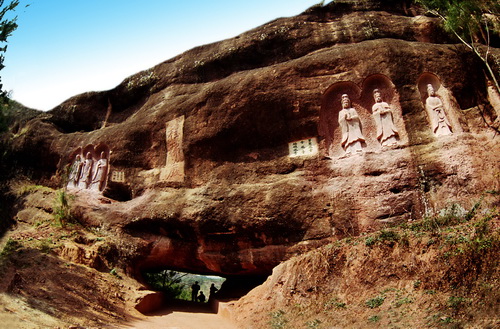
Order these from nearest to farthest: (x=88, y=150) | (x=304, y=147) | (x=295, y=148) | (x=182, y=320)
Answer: (x=182, y=320), (x=304, y=147), (x=295, y=148), (x=88, y=150)

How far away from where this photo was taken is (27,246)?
10289mm

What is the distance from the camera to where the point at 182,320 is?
10305 mm

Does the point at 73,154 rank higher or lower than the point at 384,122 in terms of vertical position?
higher

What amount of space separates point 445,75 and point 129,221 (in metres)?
10.4

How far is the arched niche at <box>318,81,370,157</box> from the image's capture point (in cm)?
1134

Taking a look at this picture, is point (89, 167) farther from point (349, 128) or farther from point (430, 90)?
point (430, 90)

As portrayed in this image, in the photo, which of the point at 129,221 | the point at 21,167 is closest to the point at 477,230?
the point at 129,221

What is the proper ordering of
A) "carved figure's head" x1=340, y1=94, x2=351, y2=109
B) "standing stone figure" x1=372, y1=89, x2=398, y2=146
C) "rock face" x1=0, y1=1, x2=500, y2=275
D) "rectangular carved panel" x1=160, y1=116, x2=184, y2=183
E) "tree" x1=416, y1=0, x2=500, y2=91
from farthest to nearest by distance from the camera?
"rectangular carved panel" x1=160, y1=116, x2=184, y2=183
"carved figure's head" x1=340, y1=94, x2=351, y2=109
"tree" x1=416, y1=0, x2=500, y2=91
"standing stone figure" x1=372, y1=89, x2=398, y2=146
"rock face" x1=0, y1=1, x2=500, y2=275

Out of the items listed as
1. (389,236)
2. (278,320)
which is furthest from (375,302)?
(278,320)

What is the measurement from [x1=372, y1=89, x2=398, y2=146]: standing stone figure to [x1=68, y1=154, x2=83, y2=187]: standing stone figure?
11.5 meters

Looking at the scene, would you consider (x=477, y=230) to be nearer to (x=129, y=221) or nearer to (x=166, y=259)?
A: (x=166, y=259)

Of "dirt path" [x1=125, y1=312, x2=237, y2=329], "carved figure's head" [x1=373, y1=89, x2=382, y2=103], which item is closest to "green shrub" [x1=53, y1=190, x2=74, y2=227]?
"dirt path" [x1=125, y1=312, x2=237, y2=329]

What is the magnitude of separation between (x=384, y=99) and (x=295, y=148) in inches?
117

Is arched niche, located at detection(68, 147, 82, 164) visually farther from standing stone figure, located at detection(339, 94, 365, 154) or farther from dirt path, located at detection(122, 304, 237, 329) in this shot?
standing stone figure, located at detection(339, 94, 365, 154)
